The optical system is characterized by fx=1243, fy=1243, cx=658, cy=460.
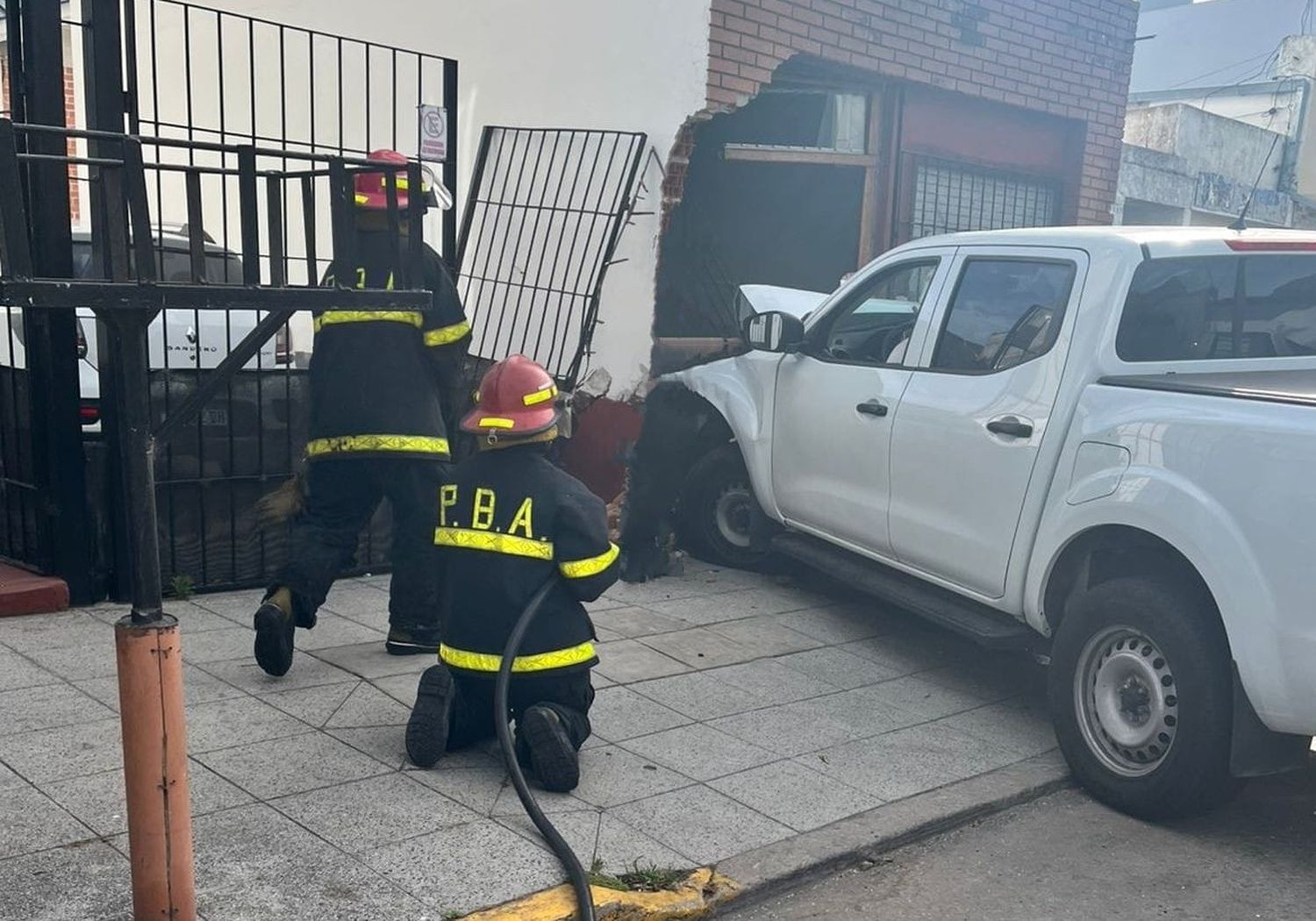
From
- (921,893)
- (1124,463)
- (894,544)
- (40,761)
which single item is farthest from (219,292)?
(894,544)

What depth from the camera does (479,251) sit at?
27.6 ft

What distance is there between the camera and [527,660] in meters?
4.02

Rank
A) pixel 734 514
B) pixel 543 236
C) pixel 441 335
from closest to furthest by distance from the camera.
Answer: pixel 441 335 < pixel 734 514 < pixel 543 236

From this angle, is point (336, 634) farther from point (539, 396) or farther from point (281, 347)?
point (281, 347)

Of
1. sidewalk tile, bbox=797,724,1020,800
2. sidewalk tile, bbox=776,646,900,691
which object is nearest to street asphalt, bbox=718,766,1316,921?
sidewalk tile, bbox=797,724,1020,800

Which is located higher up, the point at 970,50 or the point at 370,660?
the point at 970,50

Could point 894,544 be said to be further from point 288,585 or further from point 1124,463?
point 288,585

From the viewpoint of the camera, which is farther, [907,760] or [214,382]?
[907,760]

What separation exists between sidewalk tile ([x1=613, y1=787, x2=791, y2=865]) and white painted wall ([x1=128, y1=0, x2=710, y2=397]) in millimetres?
3770

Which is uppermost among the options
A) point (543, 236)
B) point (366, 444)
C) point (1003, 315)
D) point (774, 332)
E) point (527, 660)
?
point (543, 236)

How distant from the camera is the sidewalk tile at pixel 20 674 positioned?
471cm

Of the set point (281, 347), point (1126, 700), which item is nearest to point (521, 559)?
point (1126, 700)

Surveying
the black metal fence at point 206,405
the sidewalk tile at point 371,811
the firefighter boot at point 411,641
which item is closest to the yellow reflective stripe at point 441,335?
the black metal fence at point 206,405

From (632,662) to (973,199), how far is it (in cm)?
583
